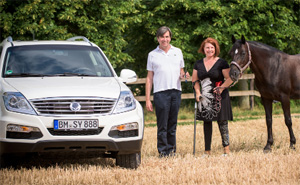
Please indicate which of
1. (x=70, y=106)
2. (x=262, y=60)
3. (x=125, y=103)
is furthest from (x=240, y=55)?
(x=70, y=106)

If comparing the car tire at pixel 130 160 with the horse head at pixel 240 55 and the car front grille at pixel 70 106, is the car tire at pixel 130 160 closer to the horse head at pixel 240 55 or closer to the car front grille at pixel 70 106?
the car front grille at pixel 70 106

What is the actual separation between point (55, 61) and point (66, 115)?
4.94ft

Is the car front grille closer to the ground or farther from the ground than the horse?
closer to the ground

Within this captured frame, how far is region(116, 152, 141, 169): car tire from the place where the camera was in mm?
7223

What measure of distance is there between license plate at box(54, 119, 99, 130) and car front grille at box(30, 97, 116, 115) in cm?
12

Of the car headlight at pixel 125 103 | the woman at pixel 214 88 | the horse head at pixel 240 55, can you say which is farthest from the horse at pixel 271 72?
the car headlight at pixel 125 103

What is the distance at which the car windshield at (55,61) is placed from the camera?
755 centimetres

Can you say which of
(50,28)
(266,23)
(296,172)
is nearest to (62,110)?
(296,172)

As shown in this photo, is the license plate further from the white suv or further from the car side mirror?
the car side mirror

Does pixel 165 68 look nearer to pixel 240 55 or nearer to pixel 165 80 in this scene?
pixel 165 80

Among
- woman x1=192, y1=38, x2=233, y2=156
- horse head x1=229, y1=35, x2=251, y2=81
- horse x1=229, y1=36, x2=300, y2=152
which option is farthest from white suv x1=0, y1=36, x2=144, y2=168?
horse x1=229, y1=36, x2=300, y2=152

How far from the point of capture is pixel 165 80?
8305 millimetres

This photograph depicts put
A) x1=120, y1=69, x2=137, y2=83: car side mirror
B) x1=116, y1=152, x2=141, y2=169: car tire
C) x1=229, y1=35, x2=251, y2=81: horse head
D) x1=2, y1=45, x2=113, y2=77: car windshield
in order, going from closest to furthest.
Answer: x1=116, y1=152, x2=141, y2=169: car tire
x1=2, y1=45, x2=113, y2=77: car windshield
x1=120, y1=69, x2=137, y2=83: car side mirror
x1=229, y1=35, x2=251, y2=81: horse head

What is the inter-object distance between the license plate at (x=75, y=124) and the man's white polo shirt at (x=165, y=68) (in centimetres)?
198
